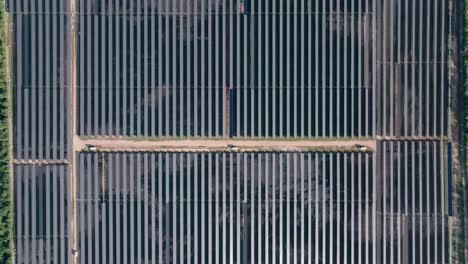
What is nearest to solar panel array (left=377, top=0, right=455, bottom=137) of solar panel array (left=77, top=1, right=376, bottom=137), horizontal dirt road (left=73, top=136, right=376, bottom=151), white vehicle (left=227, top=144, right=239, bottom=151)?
solar panel array (left=77, top=1, right=376, bottom=137)

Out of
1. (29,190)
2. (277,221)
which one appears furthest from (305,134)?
(29,190)

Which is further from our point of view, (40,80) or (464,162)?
(464,162)

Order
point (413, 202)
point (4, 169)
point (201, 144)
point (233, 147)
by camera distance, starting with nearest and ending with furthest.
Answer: point (413, 202) → point (4, 169) → point (233, 147) → point (201, 144)

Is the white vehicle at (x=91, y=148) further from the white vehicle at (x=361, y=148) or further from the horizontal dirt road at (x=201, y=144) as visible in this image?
the white vehicle at (x=361, y=148)

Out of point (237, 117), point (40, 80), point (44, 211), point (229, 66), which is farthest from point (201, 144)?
point (40, 80)

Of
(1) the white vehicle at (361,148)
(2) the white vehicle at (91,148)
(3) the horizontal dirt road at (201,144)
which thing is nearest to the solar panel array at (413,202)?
(1) the white vehicle at (361,148)

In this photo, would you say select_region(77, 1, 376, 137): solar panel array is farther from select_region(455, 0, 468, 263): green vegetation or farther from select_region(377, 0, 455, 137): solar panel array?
select_region(455, 0, 468, 263): green vegetation

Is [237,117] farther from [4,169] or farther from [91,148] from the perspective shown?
[4,169]

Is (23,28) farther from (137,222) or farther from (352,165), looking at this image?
(352,165)
